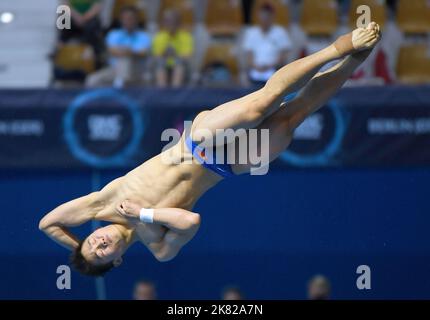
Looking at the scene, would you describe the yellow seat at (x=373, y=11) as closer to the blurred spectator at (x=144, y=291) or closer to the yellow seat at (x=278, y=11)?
the yellow seat at (x=278, y=11)

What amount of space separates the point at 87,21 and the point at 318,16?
2650mm

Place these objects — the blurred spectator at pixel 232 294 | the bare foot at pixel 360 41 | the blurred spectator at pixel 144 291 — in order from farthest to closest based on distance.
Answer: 1. the blurred spectator at pixel 144 291
2. the blurred spectator at pixel 232 294
3. the bare foot at pixel 360 41

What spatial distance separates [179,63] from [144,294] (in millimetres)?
2638

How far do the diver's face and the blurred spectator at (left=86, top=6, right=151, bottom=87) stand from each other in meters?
3.81

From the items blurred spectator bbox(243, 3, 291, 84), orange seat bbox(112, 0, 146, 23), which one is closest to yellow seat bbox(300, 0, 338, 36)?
blurred spectator bbox(243, 3, 291, 84)

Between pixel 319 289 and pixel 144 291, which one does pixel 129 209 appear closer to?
pixel 144 291

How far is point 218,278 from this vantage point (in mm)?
11867

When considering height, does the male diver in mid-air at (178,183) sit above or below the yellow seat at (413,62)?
below

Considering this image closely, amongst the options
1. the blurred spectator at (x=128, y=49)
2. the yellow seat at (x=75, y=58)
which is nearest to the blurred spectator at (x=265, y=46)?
the blurred spectator at (x=128, y=49)

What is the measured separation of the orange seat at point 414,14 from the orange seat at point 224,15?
1.85 m

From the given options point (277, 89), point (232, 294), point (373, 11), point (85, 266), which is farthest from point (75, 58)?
point (277, 89)

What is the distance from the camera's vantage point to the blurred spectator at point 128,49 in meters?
12.5

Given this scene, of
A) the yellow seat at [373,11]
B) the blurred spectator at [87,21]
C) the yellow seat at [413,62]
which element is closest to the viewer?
the blurred spectator at [87,21]
